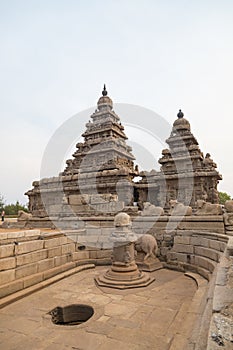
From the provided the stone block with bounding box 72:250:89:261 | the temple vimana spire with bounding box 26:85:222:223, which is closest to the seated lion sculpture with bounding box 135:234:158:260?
the stone block with bounding box 72:250:89:261

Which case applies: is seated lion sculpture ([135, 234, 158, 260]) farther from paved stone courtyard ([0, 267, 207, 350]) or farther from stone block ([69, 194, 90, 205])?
stone block ([69, 194, 90, 205])

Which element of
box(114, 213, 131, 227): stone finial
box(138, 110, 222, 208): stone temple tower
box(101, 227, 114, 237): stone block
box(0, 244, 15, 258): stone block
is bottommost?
box(0, 244, 15, 258): stone block

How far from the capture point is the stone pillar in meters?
5.98

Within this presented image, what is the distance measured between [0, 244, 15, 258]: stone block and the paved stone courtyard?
1.00m

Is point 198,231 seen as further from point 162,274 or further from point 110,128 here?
point 110,128

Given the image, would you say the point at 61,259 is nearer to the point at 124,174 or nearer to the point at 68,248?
the point at 68,248

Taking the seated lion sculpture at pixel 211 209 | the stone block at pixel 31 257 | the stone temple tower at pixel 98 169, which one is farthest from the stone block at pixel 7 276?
the stone temple tower at pixel 98 169

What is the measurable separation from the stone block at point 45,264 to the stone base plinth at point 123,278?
1.31 meters

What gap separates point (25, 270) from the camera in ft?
19.1

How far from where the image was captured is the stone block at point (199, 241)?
7.53 m

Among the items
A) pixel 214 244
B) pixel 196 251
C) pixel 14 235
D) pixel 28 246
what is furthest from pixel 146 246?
pixel 14 235

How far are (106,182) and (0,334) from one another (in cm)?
1799

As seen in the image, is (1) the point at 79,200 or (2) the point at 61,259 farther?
(1) the point at 79,200

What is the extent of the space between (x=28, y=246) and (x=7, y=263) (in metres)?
0.76
